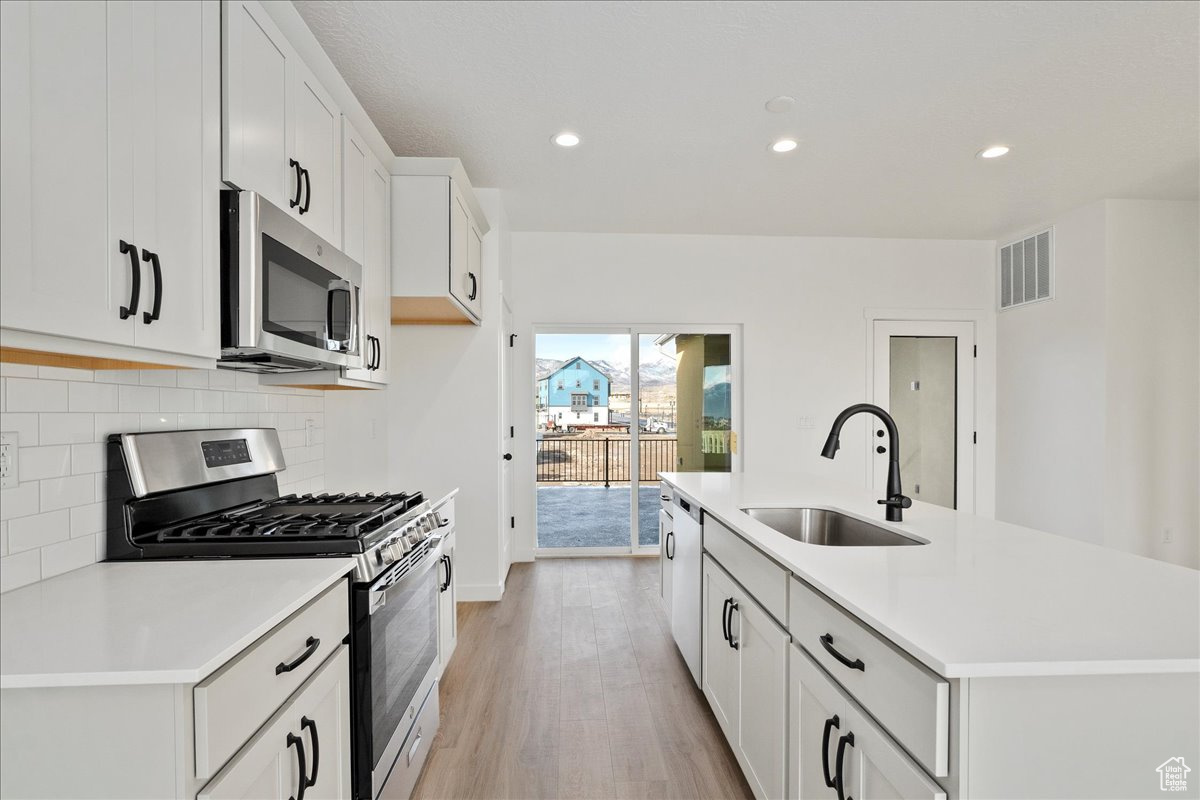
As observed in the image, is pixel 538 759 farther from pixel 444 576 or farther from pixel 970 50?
pixel 970 50

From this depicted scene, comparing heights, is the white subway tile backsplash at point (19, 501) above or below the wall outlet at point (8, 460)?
below

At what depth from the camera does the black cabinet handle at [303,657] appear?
1.13m

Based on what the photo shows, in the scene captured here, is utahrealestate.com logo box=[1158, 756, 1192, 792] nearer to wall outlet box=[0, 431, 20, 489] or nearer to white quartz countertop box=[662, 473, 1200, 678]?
white quartz countertop box=[662, 473, 1200, 678]

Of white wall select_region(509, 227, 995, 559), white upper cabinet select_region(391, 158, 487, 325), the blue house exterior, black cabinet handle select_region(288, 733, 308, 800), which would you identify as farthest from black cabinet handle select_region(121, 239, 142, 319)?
the blue house exterior

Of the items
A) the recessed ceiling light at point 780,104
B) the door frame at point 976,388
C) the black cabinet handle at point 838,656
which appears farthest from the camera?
the door frame at point 976,388

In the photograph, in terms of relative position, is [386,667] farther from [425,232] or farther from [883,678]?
[425,232]

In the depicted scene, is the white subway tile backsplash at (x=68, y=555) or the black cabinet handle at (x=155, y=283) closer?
the black cabinet handle at (x=155, y=283)

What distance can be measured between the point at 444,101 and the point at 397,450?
2.07 meters

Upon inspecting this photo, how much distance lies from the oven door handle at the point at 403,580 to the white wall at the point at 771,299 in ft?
8.34

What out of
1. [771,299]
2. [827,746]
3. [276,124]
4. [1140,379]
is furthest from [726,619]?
[1140,379]

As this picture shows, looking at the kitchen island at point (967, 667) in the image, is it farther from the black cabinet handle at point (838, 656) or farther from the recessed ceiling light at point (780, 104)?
the recessed ceiling light at point (780, 104)

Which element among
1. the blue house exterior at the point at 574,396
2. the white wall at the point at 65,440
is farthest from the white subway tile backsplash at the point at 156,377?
the blue house exterior at the point at 574,396

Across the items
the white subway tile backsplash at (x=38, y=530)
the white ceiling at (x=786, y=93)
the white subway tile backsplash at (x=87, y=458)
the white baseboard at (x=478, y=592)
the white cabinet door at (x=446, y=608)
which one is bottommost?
the white baseboard at (x=478, y=592)

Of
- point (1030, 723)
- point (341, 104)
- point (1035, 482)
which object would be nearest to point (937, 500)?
point (1035, 482)
